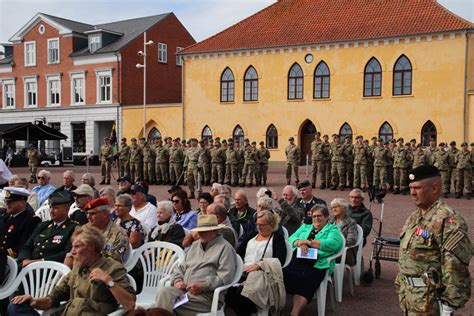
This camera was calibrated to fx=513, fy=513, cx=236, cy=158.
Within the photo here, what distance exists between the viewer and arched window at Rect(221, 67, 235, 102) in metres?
33.4

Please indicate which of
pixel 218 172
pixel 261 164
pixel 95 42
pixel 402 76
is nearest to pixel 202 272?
pixel 218 172

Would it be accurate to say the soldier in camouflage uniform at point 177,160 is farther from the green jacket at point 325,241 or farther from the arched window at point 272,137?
the green jacket at point 325,241

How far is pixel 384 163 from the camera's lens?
19281 millimetres

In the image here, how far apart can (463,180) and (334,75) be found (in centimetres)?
1338

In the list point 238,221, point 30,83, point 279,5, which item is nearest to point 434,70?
point 279,5

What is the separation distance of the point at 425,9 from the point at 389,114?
6244 millimetres

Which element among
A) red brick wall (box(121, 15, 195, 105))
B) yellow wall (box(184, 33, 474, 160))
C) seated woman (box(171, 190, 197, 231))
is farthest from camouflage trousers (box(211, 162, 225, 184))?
red brick wall (box(121, 15, 195, 105))

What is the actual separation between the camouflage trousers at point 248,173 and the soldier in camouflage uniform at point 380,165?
194 inches

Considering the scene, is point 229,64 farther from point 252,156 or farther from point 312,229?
point 312,229

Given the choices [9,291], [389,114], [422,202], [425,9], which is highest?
[425,9]

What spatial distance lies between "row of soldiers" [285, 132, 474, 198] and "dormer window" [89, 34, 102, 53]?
25.8 m

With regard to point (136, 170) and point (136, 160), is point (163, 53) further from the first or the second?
point (136, 170)

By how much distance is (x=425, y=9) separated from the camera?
28.7 metres

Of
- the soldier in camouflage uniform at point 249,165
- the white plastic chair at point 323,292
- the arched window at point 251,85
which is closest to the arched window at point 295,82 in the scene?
the arched window at point 251,85
